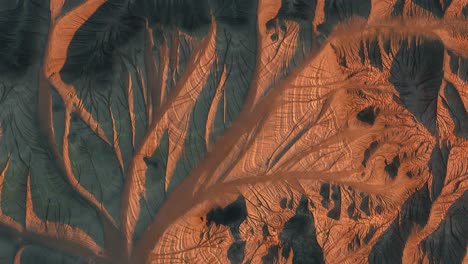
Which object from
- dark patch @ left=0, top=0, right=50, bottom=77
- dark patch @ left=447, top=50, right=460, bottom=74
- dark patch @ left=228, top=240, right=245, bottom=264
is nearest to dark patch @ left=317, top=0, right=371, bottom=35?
dark patch @ left=447, top=50, right=460, bottom=74

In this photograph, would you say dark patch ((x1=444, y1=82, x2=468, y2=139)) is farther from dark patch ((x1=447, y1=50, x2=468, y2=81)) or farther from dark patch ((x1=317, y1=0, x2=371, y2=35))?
dark patch ((x1=317, y1=0, x2=371, y2=35))

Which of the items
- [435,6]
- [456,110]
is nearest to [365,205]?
[456,110]

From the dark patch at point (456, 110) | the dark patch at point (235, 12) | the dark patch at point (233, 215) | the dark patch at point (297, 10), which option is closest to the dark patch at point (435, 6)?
the dark patch at point (456, 110)

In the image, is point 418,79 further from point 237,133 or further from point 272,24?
point 237,133

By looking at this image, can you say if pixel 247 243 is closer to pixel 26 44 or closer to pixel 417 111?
pixel 417 111

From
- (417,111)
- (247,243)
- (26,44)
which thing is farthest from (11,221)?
(417,111)

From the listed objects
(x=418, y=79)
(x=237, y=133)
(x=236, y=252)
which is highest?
(x=418, y=79)
